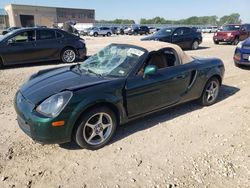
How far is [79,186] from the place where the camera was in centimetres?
306

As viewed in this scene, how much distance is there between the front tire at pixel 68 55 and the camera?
10.6 metres

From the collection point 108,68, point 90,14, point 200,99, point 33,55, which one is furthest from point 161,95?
point 90,14

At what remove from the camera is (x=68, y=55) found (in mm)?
10750

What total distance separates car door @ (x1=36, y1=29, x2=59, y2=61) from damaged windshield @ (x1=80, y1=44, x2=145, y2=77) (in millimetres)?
5808

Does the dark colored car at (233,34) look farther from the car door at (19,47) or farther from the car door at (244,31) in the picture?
the car door at (19,47)

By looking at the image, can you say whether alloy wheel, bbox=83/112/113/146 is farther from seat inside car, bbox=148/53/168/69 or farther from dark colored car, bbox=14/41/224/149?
seat inside car, bbox=148/53/168/69

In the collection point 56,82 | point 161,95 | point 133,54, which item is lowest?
point 161,95

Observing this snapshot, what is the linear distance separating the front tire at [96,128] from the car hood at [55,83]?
17.2 inches

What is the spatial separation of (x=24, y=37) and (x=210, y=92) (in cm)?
733

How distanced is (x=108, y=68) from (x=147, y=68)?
661mm

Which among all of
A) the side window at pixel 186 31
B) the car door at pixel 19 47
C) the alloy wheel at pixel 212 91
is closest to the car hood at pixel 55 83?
the alloy wheel at pixel 212 91

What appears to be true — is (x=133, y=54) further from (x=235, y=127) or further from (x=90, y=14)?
(x=90, y=14)

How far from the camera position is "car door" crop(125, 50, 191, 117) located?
406 cm

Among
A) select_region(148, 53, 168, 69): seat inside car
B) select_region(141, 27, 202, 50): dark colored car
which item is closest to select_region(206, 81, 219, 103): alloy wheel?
select_region(148, 53, 168, 69): seat inside car
